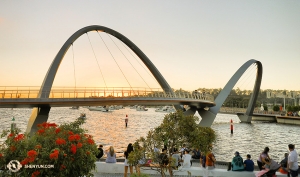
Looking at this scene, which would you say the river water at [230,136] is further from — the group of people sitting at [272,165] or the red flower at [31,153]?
the red flower at [31,153]

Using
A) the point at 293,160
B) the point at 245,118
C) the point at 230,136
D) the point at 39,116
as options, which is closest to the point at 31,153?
the point at 293,160

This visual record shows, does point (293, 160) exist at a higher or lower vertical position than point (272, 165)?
higher

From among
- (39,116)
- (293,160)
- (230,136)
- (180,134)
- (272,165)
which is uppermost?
(180,134)

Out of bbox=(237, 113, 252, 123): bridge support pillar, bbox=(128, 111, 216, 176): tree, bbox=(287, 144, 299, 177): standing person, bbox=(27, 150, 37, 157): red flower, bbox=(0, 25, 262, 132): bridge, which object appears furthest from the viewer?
bbox=(237, 113, 252, 123): bridge support pillar

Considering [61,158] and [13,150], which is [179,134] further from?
[13,150]

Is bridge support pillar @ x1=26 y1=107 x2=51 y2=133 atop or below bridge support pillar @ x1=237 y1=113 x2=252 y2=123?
atop

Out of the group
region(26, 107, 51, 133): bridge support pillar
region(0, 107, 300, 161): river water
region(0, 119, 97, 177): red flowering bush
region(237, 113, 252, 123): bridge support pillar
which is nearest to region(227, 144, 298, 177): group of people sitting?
region(0, 119, 97, 177): red flowering bush

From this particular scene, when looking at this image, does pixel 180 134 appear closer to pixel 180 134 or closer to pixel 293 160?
pixel 180 134

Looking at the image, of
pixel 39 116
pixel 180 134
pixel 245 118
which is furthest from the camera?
pixel 245 118

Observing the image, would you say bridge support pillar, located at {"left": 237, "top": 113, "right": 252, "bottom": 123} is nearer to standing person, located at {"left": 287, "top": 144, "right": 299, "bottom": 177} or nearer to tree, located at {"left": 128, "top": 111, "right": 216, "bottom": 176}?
standing person, located at {"left": 287, "top": 144, "right": 299, "bottom": 177}

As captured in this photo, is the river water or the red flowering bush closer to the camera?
the red flowering bush

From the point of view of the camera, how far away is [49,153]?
6910mm

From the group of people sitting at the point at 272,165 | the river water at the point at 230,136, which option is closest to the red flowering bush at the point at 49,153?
the group of people sitting at the point at 272,165

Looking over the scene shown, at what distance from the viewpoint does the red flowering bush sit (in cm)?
688
